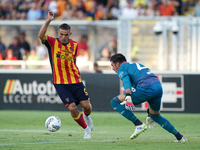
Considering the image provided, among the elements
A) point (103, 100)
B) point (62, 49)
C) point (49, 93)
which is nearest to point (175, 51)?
point (103, 100)

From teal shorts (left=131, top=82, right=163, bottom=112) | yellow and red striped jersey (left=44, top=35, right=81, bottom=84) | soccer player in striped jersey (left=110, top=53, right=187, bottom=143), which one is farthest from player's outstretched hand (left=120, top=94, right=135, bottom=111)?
yellow and red striped jersey (left=44, top=35, right=81, bottom=84)

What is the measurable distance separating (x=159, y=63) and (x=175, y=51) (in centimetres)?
71

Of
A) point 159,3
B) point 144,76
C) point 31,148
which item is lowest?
point 31,148

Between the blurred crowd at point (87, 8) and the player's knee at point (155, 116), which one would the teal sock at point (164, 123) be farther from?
the blurred crowd at point (87, 8)

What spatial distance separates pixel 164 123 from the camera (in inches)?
267

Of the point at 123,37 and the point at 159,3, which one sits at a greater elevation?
the point at 159,3

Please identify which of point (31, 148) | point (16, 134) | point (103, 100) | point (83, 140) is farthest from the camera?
point (103, 100)

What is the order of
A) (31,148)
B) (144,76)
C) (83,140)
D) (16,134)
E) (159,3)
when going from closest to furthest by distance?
(31,148) → (144,76) → (83,140) → (16,134) → (159,3)

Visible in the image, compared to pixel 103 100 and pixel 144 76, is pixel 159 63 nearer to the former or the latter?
pixel 103 100

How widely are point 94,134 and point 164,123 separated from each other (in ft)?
6.23

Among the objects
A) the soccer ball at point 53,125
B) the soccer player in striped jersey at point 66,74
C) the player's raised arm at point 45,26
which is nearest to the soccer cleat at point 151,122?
the soccer player in striped jersey at point 66,74

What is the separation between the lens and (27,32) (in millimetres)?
17250

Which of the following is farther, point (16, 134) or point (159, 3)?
point (159, 3)

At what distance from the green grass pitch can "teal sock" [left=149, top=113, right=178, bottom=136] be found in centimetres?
24
